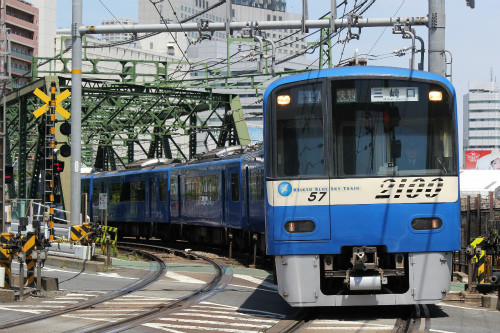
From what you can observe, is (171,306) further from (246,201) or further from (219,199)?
(219,199)

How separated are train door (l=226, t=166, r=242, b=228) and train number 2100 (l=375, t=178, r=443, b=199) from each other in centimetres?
1337

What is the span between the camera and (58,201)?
3972cm

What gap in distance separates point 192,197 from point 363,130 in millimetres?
18379

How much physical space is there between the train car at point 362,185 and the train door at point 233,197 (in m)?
13.1

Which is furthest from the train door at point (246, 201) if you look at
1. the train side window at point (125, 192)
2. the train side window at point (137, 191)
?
the train side window at point (125, 192)

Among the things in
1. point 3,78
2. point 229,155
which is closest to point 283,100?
point 3,78

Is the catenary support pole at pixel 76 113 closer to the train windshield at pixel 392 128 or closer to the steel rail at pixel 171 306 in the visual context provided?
the steel rail at pixel 171 306

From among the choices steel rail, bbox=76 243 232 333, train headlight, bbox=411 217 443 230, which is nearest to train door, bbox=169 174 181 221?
steel rail, bbox=76 243 232 333

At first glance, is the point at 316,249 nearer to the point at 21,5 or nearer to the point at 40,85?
the point at 40,85

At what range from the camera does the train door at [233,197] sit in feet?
80.4

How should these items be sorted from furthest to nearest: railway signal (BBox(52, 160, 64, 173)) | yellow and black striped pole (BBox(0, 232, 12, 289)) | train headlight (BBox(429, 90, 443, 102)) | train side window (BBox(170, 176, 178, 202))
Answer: train side window (BBox(170, 176, 178, 202)) < railway signal (BBox(52, 160, 64, 173)) < yellow and black striped pole (BBox(0, 232, 12, 289)) < train headlight (BBox(429, 90, 443, 102))

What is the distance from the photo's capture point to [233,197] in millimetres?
25125

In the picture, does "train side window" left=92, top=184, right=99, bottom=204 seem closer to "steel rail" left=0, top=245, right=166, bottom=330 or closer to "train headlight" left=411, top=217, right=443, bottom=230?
"steel rail" left=0, top=245, right=166, bottom=330

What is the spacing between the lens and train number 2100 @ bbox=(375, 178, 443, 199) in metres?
11.0
